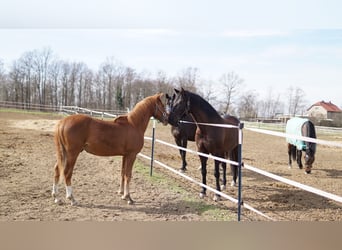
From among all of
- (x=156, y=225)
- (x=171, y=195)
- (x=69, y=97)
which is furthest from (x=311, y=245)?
(x=69, y=97)

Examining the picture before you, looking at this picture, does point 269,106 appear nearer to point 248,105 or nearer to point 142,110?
point 248,105

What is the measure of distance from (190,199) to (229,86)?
1638mm

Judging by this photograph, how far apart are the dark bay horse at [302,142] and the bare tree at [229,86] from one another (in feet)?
4.43

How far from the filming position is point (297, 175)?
13.1 feet

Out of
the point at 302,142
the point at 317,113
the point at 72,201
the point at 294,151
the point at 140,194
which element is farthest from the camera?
the point at 317,113

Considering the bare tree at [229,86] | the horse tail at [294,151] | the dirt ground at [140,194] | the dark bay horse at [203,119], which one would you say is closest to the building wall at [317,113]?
the horse tail at [294,151]

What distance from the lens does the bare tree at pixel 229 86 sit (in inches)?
135

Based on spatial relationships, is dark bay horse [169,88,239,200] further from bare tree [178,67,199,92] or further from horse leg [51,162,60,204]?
horse leg [51,162,60,204]

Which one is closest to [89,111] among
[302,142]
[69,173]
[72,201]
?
[69,173]

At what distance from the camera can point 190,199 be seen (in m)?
2.48

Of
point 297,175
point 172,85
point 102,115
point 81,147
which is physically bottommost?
point 297,175

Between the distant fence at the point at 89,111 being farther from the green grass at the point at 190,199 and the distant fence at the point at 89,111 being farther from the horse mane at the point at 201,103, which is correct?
the horse mane at the point at 201,103

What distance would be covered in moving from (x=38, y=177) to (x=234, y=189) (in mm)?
2016

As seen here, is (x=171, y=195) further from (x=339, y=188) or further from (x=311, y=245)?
(x=339, y=188)
